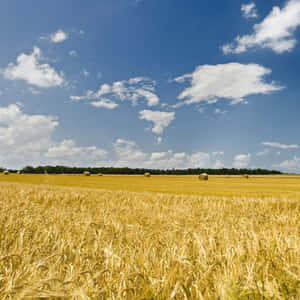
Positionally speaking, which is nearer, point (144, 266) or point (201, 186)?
point (144, 266)

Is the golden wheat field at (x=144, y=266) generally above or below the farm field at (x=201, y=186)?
above

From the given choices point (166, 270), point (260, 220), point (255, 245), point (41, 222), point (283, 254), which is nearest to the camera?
→ point (166, 270)

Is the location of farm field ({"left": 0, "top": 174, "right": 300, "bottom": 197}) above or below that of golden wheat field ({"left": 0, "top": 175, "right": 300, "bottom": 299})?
below

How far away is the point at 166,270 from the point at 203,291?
362 mm

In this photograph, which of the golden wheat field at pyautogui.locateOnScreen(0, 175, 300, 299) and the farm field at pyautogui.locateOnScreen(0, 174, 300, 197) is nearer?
the golden wheat field at pyautogui.locateOnScreen(0, 175, 300, 299)

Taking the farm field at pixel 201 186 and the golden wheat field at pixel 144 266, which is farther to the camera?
the farm field at pixel 201 186

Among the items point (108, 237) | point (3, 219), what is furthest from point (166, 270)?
point (3, 219)

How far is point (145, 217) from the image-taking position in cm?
618

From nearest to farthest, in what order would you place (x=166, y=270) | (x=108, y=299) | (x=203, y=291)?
(x=108, y=299) < (x=203, y=291) < (x=166, y=270)

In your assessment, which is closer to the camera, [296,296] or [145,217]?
[296,296]

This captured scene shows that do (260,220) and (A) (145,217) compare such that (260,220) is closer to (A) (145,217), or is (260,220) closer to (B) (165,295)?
(A) (145,217)

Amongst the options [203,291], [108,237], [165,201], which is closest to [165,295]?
[203,291]

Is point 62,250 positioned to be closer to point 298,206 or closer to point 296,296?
point 296,296

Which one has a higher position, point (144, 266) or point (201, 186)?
point (144, 266)
